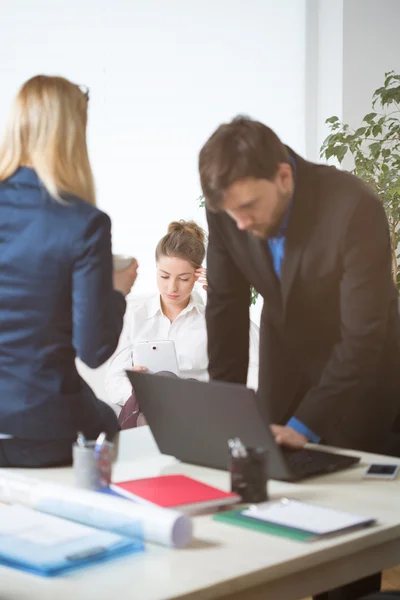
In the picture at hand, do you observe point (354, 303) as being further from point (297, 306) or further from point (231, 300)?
point (231, 300)

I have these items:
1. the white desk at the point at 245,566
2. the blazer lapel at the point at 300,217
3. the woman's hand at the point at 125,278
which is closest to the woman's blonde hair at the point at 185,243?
the blazer lapel at the point at 300,217

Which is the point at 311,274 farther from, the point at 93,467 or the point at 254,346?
the point at 93,467

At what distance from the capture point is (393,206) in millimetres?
3697

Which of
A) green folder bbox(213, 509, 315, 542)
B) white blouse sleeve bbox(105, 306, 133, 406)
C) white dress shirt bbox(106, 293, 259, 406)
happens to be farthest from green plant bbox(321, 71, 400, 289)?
green folder bbox(213, 509, 315, 542)

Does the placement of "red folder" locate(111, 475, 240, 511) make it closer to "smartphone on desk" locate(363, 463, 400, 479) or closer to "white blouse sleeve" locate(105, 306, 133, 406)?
"smartphone on desk" locate(363, 463, 400, 479)

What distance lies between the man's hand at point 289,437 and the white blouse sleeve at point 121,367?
3.55 feet

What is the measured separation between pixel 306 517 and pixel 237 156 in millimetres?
894

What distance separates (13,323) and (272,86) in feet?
4.96

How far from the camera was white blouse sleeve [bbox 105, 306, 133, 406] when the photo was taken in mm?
3125

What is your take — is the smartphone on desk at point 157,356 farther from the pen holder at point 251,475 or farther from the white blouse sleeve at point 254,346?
the pen holder at point 251,475

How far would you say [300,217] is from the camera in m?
2.20

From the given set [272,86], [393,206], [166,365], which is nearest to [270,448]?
[166,365]

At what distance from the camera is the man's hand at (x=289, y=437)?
6.75 feet

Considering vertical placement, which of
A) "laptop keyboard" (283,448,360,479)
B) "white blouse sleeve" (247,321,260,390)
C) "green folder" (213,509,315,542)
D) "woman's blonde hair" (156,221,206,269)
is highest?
"woman's blonde hair" (156,221,206,269)
